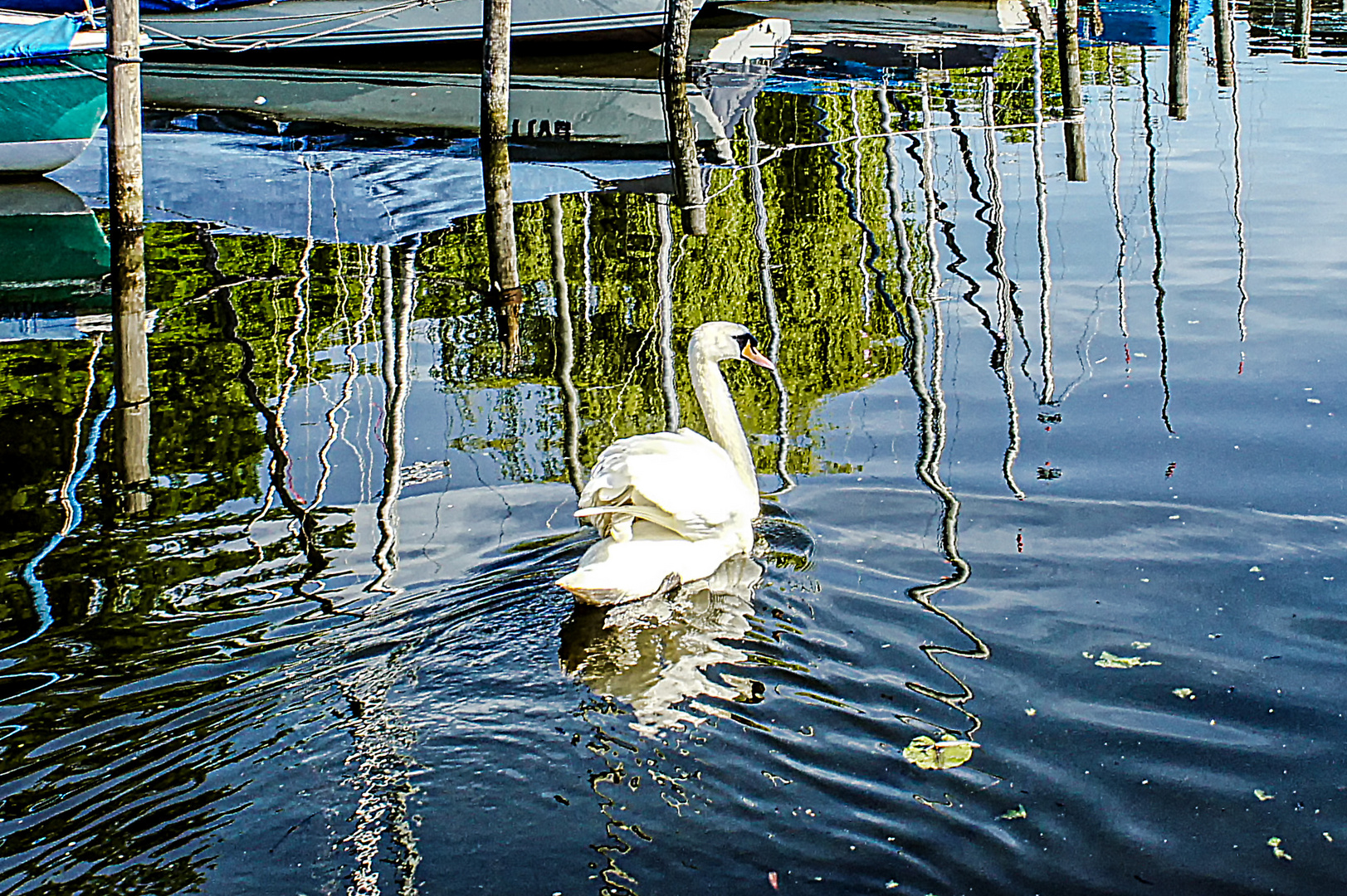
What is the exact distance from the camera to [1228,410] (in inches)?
332

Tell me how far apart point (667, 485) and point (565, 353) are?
410 centimetres

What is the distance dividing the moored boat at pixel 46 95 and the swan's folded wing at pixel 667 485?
12.6 m

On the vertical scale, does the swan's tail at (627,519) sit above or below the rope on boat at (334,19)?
below

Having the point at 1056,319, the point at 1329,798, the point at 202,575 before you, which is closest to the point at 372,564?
the point at 202,575

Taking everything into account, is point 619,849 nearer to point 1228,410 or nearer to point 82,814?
point 82,814

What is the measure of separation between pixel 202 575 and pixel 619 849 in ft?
9.90

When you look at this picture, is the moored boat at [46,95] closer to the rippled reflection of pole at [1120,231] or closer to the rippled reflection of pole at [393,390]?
the rippled reflection of pole at [393,390]

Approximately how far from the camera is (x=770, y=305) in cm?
1115

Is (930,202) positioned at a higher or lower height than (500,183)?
lower

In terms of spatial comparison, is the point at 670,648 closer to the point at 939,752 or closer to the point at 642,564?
the point at 642,564

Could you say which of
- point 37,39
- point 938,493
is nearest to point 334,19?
point 37,39

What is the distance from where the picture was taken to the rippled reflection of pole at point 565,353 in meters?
8.10

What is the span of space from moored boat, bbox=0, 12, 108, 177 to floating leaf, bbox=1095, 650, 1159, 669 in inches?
566

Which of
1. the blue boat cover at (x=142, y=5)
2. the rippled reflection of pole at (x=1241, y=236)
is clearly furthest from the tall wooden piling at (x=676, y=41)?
the rippled reflection of pole at (x=1241, y=236)
